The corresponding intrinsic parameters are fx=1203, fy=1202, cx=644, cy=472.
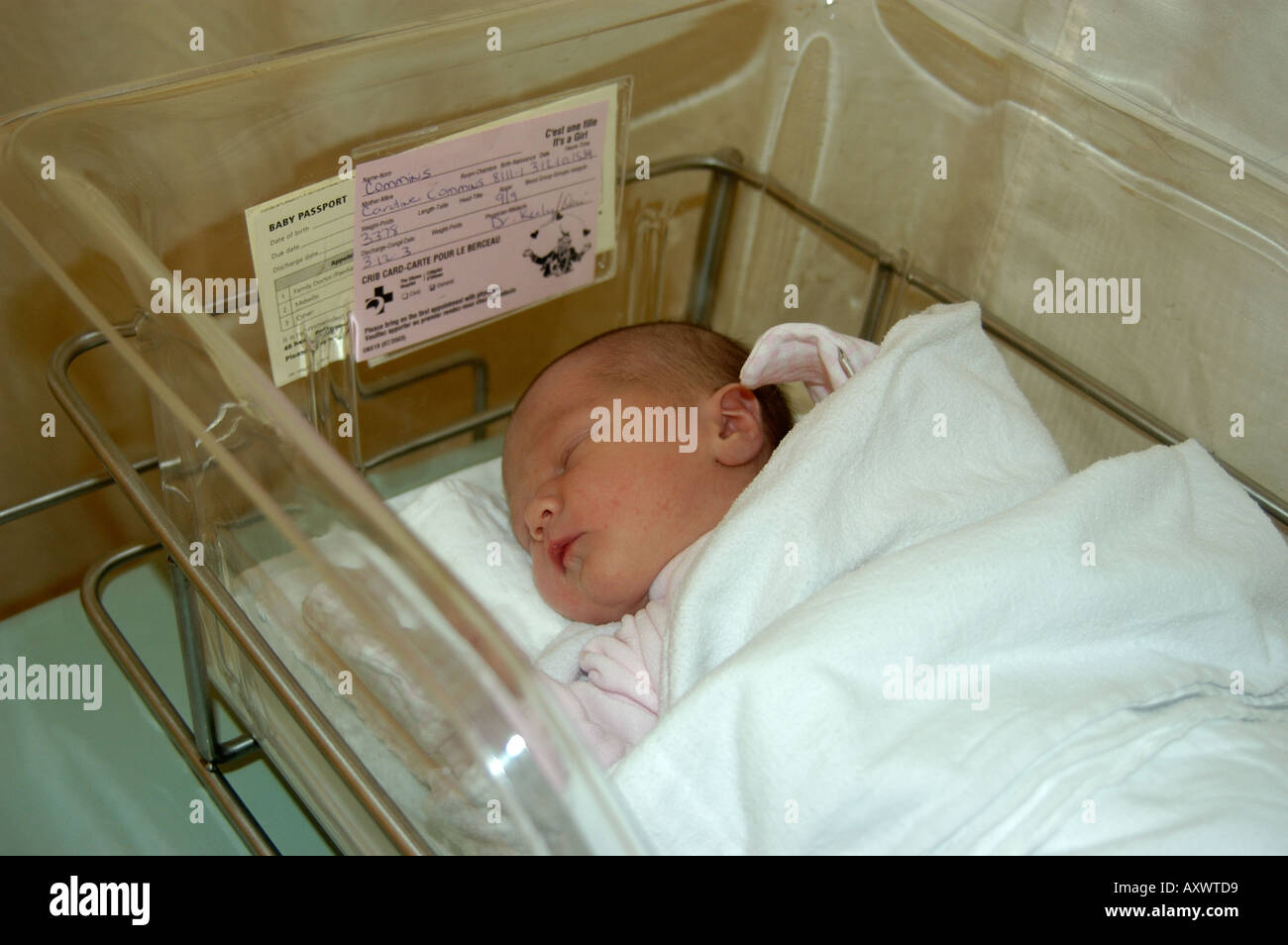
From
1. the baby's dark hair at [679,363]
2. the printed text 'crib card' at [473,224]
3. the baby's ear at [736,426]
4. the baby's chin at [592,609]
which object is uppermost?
the printed text 'crib card' at [473,224]

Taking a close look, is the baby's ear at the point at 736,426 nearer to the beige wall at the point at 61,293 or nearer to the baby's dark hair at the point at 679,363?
the baby's dark hair at the point at 679,363

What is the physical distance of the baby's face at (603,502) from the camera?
70 centimetres

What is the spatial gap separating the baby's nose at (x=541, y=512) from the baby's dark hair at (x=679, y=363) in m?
0.08

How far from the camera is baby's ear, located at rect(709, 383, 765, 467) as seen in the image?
717 mm

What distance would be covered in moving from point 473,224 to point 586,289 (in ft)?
0.56

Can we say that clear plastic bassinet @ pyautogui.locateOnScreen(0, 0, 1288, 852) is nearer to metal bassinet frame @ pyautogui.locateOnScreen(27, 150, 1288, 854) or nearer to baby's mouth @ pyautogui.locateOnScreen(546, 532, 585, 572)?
metal bassinet frame @ pyautogui.locateOnScreen(27, 150, 1288, 854)

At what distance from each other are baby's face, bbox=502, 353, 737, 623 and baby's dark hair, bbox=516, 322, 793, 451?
1 cm

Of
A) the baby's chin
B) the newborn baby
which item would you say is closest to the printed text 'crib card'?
the newborn baby

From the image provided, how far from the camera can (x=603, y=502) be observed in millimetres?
696

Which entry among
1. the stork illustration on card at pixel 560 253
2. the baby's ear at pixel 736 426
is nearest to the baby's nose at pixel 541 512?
the baby's ear at pixel 736 426

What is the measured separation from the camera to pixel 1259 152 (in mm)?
736

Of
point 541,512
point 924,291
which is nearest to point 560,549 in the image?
point 541,512
